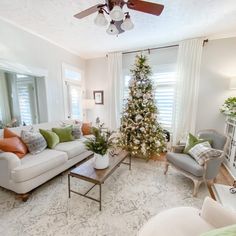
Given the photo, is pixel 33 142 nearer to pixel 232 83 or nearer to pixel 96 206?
pixel 96 206

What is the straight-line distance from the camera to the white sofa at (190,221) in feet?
3.49

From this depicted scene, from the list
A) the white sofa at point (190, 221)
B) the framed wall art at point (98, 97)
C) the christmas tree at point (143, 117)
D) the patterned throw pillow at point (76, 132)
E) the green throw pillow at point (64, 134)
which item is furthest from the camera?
the framed wall art at point (98, 97)

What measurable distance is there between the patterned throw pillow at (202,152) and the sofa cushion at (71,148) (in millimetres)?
2176

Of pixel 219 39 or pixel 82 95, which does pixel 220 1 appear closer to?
pixel 219 39

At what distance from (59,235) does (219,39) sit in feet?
15.4

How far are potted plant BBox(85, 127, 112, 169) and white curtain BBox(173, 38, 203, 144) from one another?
7.70ft

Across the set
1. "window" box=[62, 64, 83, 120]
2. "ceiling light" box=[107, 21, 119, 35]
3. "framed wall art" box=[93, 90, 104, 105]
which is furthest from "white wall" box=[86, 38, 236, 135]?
"window" box=[62, 64, 83, 120]

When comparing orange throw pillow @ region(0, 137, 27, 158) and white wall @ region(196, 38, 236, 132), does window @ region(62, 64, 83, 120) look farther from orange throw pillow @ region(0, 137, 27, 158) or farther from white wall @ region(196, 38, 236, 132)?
white wall @ region(196, 38, 236, 132)

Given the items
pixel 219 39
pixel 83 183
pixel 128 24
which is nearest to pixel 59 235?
pixel 83 183

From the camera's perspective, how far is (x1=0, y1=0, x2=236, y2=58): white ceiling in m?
2.22

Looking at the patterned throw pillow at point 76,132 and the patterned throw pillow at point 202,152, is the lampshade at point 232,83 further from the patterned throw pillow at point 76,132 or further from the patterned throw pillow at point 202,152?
the patterned throw pillow at point 76,132

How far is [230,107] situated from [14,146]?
4.16m

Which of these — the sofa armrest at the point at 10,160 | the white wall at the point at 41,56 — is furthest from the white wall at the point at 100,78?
the sofa armrest at the point at 10,160

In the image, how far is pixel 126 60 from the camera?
14.2 ft
